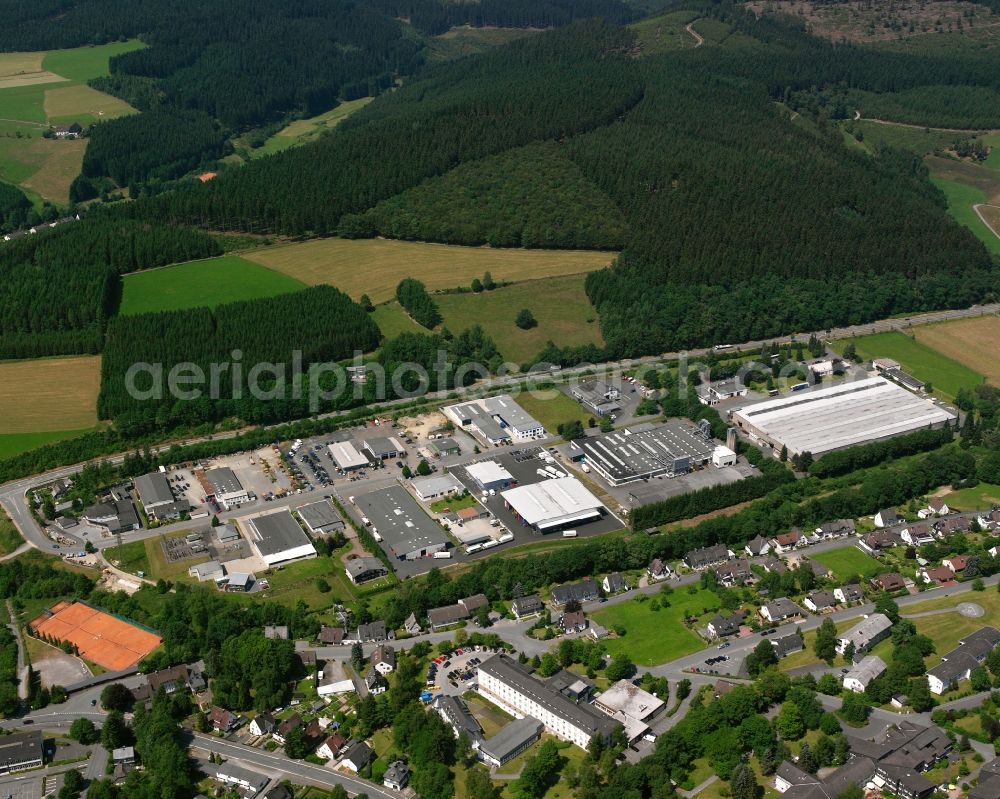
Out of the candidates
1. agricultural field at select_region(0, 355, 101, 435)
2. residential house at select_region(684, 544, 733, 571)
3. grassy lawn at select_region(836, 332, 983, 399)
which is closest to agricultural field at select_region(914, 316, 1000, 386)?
grassy lawn at select_region(836, 332, 983, 399)

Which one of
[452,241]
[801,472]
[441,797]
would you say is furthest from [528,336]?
[441,797]

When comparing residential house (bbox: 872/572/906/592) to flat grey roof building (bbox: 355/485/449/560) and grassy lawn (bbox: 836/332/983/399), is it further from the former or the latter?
grassy lawn (bbox: 836/332/983/399)

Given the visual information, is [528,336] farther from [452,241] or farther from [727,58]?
[727,58]

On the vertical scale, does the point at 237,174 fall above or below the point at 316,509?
above

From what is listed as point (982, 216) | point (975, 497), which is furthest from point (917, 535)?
point (982, 216)

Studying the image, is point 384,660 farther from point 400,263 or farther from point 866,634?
point 400,263

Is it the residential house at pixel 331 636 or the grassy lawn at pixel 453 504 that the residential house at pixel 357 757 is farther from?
the grassy lawn at pixel 453 504
